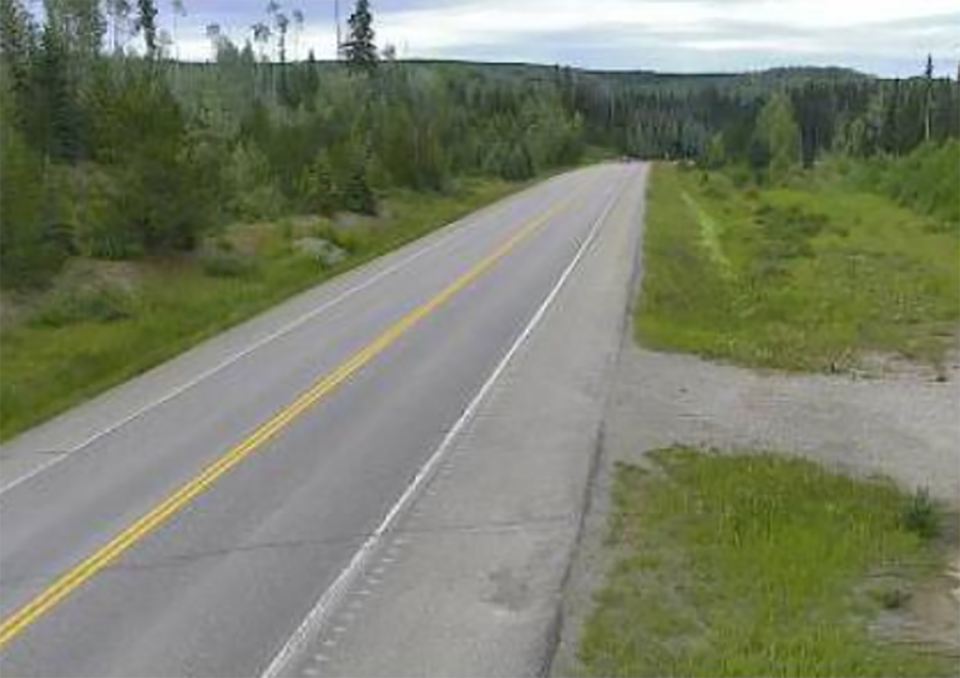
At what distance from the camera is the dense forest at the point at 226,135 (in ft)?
124

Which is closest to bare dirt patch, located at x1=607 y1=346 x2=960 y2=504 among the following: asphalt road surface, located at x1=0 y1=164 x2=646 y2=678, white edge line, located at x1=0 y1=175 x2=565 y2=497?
asphalt road surface, located at x1=0 y1=164 x2=646 y2=678

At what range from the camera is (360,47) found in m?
141

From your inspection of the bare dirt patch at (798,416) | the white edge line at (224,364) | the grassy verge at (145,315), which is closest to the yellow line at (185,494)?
the white edge line at (224,364)

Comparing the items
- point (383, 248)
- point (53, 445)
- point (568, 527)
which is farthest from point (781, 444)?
point (383, 248)

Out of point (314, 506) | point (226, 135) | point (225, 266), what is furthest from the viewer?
point (226, 135)

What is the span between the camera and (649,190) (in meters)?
84.6

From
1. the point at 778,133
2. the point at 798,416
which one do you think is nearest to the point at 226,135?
the point at 798,416

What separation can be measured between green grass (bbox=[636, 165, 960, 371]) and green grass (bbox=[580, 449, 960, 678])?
358 inches

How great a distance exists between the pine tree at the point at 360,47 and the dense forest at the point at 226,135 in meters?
0.21

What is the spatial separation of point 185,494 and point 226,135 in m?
61.8

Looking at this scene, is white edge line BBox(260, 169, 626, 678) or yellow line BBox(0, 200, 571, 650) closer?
white edge line BBox(260, 169, 626, 678)

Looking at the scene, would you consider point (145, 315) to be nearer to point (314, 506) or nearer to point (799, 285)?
point (799, 285)

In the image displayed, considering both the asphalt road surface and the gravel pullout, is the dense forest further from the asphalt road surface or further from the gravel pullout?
the gravel pullout

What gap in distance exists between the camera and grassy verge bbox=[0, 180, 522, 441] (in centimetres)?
2359
